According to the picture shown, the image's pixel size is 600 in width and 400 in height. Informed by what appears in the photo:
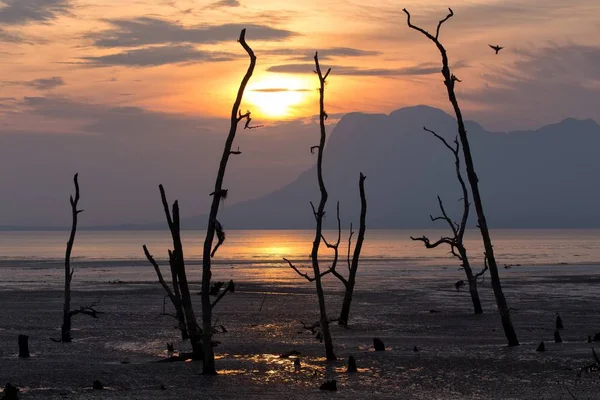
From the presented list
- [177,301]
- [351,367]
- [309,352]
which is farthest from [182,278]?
[309,352]

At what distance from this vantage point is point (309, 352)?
2797cm

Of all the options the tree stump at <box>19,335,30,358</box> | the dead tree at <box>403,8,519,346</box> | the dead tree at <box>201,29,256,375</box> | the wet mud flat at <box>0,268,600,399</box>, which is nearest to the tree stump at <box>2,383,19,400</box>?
the wet mud flat at <box>0,268,600,399</box>

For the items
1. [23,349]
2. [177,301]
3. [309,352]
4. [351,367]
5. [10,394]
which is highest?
[177,301]

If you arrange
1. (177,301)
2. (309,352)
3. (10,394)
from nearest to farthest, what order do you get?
(10,394), (177,301), (309,352)

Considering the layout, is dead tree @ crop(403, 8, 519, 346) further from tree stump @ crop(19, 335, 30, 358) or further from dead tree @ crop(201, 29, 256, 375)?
tree stump @ crop(19, 335, 30, 358)

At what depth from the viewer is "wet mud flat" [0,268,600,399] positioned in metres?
21.5

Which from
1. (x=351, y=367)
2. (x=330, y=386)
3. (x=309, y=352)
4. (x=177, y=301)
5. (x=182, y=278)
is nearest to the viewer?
(x=330, y=386)

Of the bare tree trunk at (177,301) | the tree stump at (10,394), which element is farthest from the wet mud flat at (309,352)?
the bare tree trunk at (177,301)

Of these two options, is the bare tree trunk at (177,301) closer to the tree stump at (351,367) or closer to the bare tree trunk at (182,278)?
the bare tree trunk at (182,278)

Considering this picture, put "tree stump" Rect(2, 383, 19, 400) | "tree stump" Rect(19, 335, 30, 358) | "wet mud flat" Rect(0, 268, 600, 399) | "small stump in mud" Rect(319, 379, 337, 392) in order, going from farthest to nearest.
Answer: "tree stump" Rect(19, 335, 30, 358) < "wet mud flat" Rect(0, 268, 600, 399) < "small stump in mud" Rect(319, 379, 337, 392) < "tree stump" Rect(2, 383, 19, 400)

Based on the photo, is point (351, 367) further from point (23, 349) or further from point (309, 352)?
point (23, 349)

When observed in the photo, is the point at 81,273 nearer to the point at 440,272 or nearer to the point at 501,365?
the point at 440,272

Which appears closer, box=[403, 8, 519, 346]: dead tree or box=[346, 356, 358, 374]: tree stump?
box=[346, 356, 358, 374]: tree stump

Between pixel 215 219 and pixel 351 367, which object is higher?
pixel 215 219
